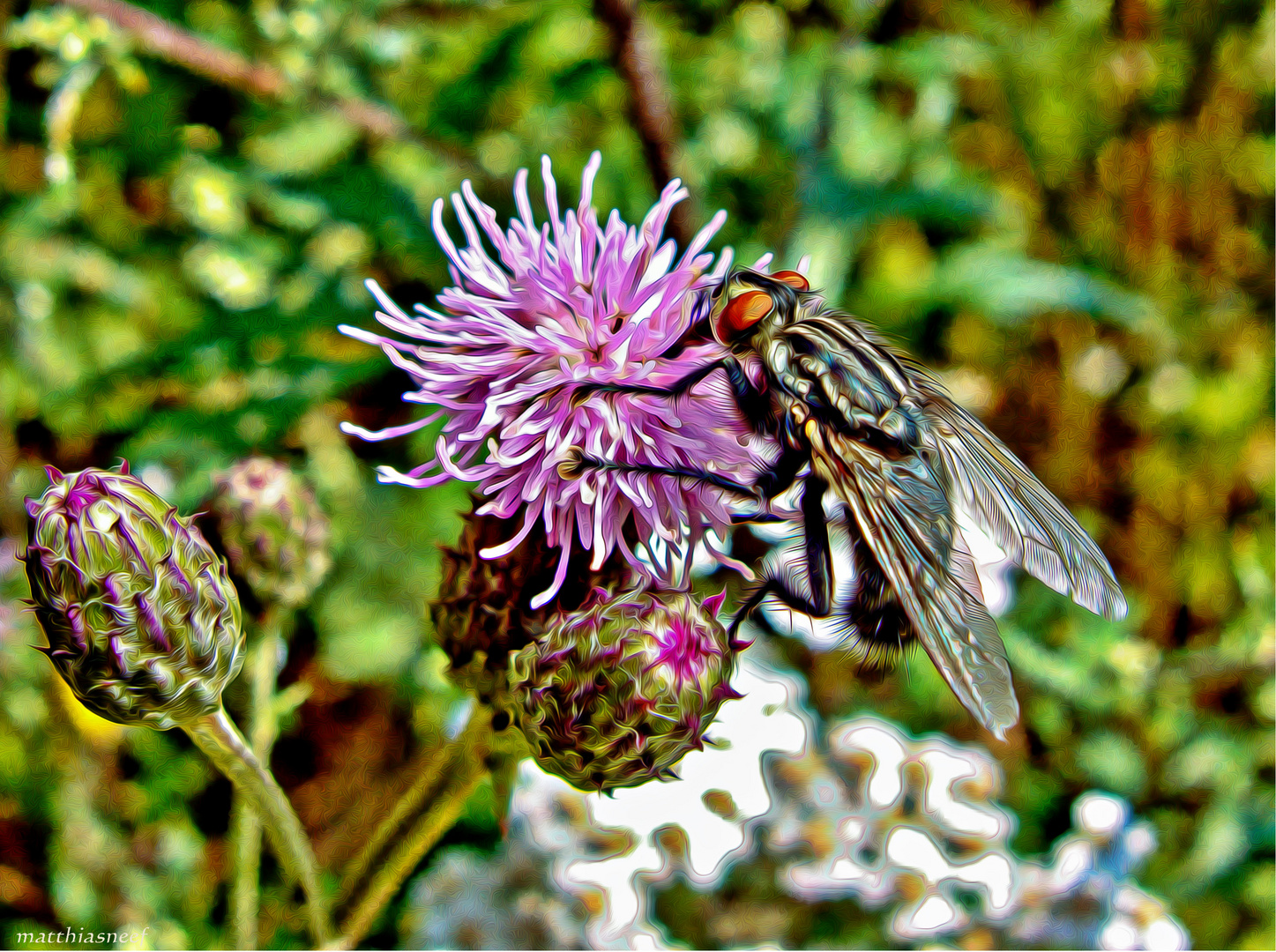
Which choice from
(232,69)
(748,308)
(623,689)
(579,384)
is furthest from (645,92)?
(623,689)

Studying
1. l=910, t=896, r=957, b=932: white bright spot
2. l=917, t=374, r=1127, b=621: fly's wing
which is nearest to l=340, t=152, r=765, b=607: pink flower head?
l=917, t=374, r=1127, b=621: fly's wing

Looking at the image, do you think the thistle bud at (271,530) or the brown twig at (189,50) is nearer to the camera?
the thistle bud at (271,530)

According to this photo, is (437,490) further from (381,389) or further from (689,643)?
(689,643)

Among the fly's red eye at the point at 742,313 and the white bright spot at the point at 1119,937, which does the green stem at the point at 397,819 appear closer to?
the fly's red eye at the point at 742,313

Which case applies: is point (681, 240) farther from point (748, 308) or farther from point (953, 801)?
point (953, 801)

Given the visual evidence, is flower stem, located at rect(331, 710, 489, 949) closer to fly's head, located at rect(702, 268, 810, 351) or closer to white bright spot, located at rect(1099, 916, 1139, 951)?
fly's head, located at rect(702, 268, 810, 351)

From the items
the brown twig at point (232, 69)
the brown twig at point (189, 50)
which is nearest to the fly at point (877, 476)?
the brown twig at point (232, 69)
